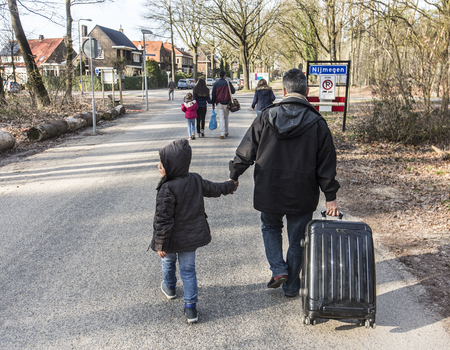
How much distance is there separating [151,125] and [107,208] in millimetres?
9661

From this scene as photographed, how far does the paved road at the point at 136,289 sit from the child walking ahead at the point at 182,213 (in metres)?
0.41

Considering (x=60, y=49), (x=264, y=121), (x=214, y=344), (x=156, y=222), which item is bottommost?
(x=214, y=344)

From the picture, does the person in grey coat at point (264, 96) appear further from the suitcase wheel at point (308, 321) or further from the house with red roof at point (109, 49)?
the house with red roof at point (109, 49)

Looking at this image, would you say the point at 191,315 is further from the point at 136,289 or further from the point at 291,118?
the point at 291,118

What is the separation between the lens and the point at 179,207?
2.98 metres

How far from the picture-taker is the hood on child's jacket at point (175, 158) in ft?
9.55

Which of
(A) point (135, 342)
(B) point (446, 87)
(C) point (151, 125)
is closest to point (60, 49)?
(C) point (151, 125)

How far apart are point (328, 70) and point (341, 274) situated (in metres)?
9.95

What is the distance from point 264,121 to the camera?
3.27m

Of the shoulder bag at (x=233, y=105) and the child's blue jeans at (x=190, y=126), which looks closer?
the shoulder bag at (x=233, y=105)

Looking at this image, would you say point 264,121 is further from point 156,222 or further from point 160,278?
point 160,278

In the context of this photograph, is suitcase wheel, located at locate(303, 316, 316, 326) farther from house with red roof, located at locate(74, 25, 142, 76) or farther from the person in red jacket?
house with red roof, located at locate(74, 25, 142, 76)

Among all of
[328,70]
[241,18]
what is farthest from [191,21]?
[328,70]

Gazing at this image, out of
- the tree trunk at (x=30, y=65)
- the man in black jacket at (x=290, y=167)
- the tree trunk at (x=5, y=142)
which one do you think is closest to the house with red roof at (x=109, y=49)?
the tree trunk at (x=30, y=65)
